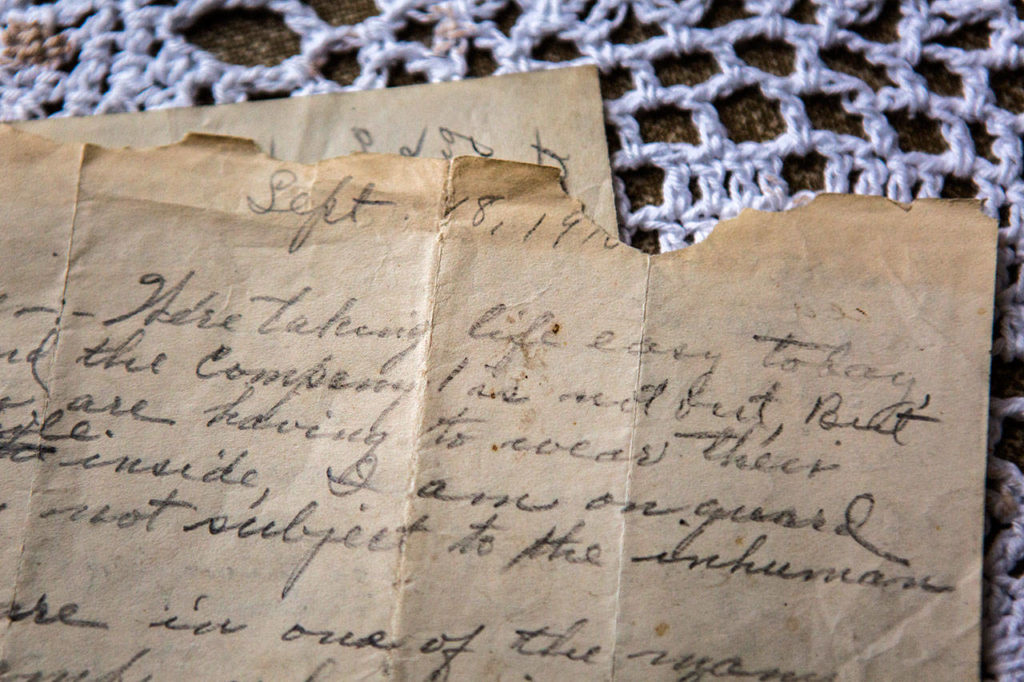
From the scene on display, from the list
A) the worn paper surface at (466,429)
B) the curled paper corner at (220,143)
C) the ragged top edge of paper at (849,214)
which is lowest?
the worn paper surface at (466,429)

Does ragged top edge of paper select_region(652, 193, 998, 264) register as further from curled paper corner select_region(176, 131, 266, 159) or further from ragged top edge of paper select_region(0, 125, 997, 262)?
curled paper corner select_region(176, 131, 266, 159)

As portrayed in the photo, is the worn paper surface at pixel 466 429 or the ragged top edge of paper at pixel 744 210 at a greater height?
the ragged top edge of paper at pixel 744 210

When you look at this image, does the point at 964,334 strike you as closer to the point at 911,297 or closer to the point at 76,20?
the point at 911,297

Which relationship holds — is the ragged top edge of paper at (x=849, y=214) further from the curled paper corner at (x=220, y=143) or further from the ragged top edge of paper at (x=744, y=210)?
the curled paper corner at (x=220, y=143)

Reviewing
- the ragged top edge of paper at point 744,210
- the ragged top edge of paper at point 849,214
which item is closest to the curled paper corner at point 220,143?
the ragged top edge of paper at point 744,210

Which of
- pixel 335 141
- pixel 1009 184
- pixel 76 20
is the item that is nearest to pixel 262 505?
pixel 335 141

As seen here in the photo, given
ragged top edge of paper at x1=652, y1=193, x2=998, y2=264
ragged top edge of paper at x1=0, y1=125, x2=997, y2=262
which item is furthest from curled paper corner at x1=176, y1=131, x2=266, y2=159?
ragged top edge of paper at x1=652, y1=193, x2=998, y2=264
